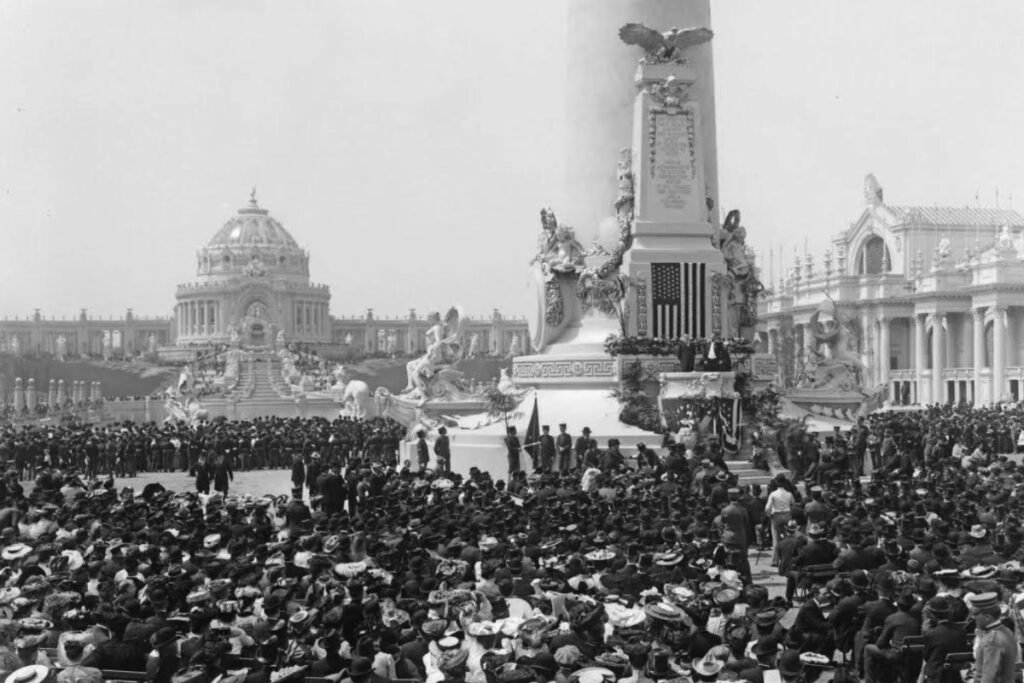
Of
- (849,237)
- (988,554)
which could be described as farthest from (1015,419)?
(849,237)

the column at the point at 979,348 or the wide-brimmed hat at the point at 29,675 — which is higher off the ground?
the column at the point at 979,348

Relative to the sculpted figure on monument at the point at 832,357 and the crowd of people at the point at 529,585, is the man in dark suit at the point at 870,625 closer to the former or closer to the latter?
the crowd of people at the point at 529,585

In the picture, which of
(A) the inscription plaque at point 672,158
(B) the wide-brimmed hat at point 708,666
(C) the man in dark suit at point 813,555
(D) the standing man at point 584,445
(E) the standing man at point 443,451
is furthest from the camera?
(A) the inscription plaque at point 672,158

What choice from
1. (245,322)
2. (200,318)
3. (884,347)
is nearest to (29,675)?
(884,347)

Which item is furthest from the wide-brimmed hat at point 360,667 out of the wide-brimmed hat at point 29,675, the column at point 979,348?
the column at point 979,348

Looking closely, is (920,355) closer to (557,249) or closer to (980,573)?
(557,249)

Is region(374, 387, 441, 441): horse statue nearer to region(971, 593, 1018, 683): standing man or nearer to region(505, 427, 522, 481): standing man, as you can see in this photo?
region(505, 427, 522, 481): standing man
